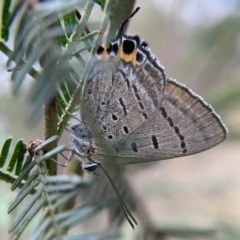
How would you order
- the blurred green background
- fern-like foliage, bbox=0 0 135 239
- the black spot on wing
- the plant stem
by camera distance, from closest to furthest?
1. fern-like foliage, bbox=0 0 135 239
2. the plant stem
3. the black spot on wing
4. the blurred green background

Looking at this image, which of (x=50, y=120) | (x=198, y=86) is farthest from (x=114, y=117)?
(x=198, y=86)

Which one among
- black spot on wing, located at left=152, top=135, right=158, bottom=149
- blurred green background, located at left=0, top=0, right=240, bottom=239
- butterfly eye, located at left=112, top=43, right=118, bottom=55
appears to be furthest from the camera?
blurred green background, located at left=0, top=0, right=240, bottom=239

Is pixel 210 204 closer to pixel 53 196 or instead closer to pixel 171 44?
pixel 171 44

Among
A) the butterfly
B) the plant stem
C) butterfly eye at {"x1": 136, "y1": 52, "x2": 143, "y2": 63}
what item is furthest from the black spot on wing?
the plant stem

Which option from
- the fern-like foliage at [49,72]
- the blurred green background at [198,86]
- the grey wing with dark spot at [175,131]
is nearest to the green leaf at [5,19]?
the fern-like foliage at [49,72]

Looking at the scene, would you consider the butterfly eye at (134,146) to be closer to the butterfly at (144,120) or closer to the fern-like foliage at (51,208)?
the butterfly at (144,120)

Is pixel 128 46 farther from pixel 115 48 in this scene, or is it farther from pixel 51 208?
pixel 51 208

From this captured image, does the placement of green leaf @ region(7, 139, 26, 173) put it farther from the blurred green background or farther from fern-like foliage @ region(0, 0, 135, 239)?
the blurred green background

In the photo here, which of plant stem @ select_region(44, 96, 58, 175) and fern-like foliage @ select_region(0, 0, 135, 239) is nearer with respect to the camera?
fern-like foliage @ select_region(0, 0, 135, 239)

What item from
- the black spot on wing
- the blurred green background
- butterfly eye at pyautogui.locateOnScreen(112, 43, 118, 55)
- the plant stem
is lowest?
the plant stem

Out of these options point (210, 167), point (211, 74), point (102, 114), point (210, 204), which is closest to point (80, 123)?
point (102, 114)
